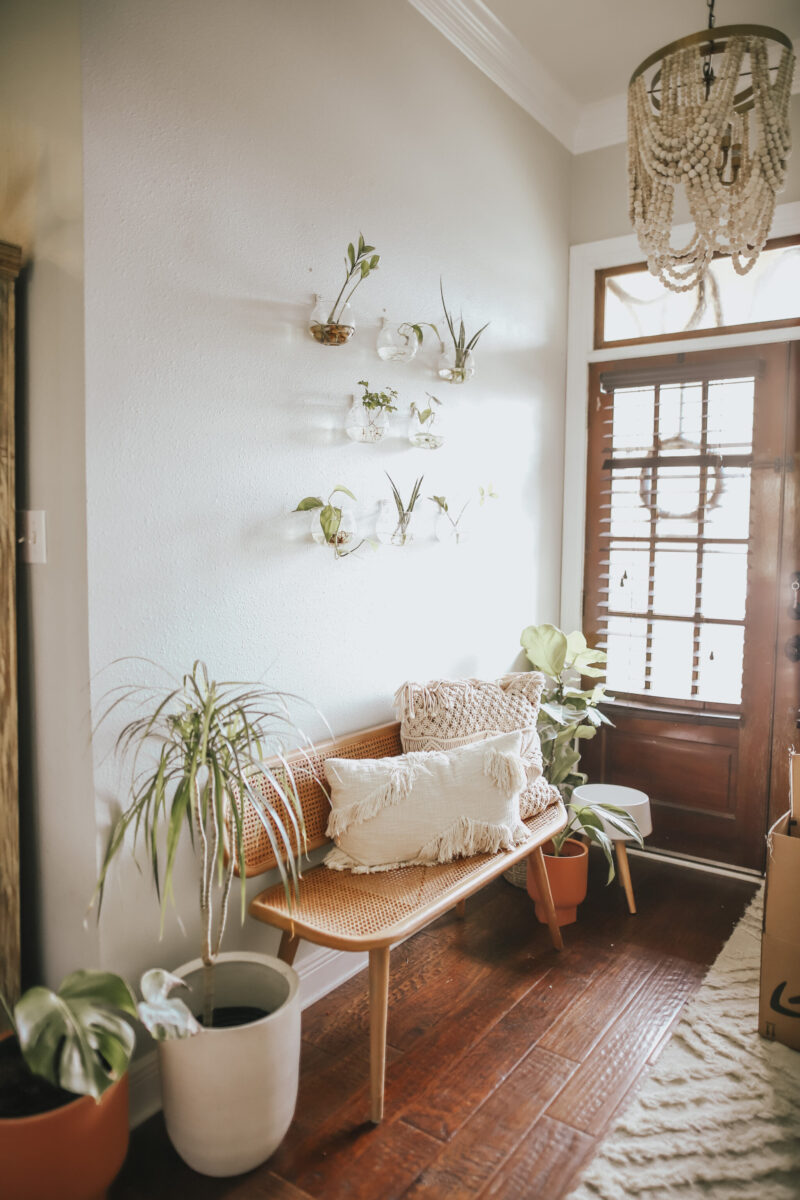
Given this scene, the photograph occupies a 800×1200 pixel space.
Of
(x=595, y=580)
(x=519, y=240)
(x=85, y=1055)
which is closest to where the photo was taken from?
(x=85, y=1055)

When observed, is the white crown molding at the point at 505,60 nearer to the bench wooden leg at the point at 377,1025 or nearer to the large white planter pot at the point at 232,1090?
the bench wooden leg at the point at 377,1025

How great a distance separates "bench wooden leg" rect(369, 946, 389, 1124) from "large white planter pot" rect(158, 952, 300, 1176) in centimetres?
21

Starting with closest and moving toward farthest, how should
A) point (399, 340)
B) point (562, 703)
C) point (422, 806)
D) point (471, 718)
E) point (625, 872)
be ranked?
point (422, 806), point (399, 340), point (471, 718), point (625, 872), point (562, 703)

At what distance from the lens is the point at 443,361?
2869mm

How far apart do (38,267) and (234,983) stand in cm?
176

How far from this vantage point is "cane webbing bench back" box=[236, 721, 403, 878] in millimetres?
2094

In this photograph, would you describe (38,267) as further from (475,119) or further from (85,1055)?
(475,119)

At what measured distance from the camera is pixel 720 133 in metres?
1.71

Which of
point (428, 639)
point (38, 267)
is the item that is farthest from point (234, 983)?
point (38, 267)

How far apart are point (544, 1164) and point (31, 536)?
186cm

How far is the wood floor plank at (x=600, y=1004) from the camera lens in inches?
86.8

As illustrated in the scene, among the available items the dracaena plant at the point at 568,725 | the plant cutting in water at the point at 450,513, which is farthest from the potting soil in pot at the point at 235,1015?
the plant cutting in water at the point at 450,513

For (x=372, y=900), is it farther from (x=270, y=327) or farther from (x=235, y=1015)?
(x=270, y=327)

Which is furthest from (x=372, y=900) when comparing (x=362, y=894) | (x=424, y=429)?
(x=424, y=429)
